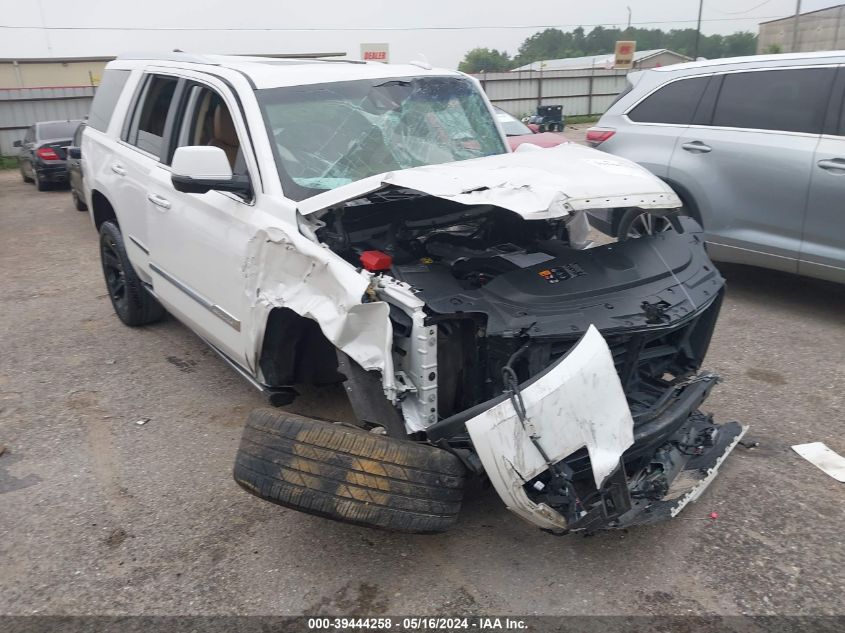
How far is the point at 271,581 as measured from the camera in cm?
293

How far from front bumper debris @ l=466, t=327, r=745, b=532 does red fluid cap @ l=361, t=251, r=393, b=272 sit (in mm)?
786

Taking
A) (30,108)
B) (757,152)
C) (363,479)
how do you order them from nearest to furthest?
(363,479), (757,152), (30,108)

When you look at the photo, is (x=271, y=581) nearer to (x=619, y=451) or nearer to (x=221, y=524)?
(x=221, y=524)

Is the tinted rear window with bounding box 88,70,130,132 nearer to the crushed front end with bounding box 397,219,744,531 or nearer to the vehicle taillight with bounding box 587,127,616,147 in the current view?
the crushed front end with bounding box 397,219,744,531

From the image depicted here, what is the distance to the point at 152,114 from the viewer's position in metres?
4.86

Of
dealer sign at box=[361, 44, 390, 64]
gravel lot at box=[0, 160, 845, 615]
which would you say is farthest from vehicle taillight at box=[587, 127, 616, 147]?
dealer sign at box=[361, 44, 390, 64]

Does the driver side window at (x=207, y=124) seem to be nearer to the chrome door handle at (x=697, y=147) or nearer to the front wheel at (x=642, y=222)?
the front wheel at (x=642, y=222)

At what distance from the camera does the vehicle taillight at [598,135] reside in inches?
268

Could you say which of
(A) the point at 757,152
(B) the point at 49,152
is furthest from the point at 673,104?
(B) the point at 49,152

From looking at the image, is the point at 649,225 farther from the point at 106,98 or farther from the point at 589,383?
the point at 106,98

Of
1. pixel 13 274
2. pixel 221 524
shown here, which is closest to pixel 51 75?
pixel 13 274

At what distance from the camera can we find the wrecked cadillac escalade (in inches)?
105

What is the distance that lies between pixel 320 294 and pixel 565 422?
1.17 meters

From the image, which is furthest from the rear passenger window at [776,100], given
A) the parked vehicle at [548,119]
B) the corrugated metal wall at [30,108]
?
the corrugated metal wall at [30,108]
